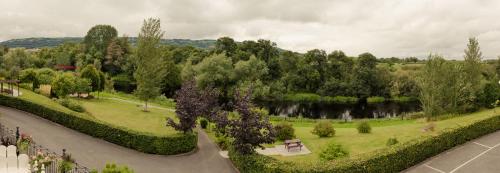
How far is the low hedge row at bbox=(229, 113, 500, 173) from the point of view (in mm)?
20578

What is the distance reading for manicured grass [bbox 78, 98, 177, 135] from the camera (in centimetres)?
3516

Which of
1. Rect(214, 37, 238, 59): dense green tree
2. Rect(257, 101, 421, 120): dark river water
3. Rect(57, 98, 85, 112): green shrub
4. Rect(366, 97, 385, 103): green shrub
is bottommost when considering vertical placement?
Rect(257, 101, 421, 120): dark river water

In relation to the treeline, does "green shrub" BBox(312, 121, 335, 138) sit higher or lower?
lower

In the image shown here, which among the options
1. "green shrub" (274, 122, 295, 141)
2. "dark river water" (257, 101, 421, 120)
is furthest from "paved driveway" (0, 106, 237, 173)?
"dark river water" (257, 101, 421, 120)

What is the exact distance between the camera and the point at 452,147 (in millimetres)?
28594

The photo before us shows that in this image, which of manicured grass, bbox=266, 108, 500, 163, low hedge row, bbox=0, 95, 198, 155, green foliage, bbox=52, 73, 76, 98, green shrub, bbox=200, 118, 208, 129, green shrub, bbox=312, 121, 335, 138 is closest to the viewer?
low hedge row, bbox=0, 95, 198, 155

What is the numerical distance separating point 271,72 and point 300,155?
2565 inches

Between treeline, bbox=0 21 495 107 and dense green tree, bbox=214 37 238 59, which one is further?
dense green tree, bbox=214 37 238 59

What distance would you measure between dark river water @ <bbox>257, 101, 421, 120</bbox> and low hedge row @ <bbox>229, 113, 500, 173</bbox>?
36214 mm

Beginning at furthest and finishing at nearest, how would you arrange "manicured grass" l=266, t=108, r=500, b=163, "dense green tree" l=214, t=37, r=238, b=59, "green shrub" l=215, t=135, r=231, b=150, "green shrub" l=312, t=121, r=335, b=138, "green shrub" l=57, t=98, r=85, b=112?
"dense green tree" l=214, t=37, r=238, b=59, "green shrub" l=57, t=98, r=85, b=112, "green shrub" l=312, t=121, r=335, b=138, "green shrub" l=215, t=135, r=231, b=150, "manicured grass" l=266, t=108, r=500, b=163

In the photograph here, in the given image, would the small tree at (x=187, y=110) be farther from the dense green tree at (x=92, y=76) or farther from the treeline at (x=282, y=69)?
the treeline at (x=282, y=69)

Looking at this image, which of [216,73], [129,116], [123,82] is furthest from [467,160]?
[123,82]

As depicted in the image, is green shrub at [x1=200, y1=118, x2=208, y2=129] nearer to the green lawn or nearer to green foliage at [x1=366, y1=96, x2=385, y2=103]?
the green lawn

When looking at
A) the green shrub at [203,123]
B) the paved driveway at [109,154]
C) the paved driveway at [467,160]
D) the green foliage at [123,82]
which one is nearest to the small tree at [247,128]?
the paved driveway at [109,154]
